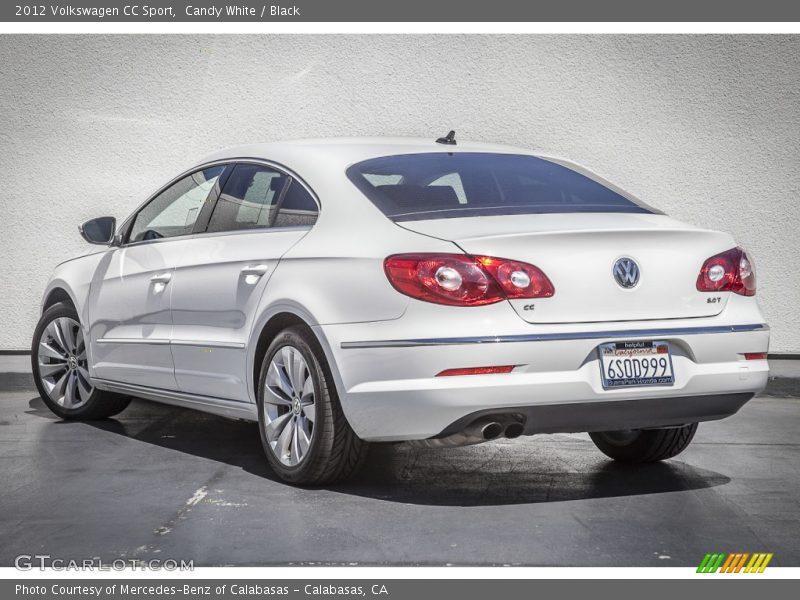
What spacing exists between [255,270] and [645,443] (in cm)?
220

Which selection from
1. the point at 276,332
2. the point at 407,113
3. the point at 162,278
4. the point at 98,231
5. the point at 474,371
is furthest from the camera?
the point at 407,113

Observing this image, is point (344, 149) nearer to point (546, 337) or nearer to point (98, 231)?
point (546, 337)

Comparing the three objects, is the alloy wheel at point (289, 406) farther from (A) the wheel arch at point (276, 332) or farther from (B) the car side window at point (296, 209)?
(B) the car side window at point (296, 209)

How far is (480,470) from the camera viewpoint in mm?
6266

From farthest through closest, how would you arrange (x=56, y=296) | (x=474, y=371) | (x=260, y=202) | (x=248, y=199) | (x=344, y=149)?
1. (x=56, y=296)
2. (x=248, y=199)
3. (x=260, y=202)
4. (x=344, y=149)
5. (x=474, y=371)

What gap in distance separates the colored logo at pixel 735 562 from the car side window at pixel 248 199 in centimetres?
274

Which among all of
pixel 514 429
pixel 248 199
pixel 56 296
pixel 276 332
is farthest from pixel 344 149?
pixel 56 296

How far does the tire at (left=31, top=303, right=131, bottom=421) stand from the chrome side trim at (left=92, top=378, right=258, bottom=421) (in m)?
0.32

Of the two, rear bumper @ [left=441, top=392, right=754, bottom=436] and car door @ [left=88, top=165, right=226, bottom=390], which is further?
car door @ [left=88, top=165, right=226, bottom=390]

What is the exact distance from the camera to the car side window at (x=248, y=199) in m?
6.15

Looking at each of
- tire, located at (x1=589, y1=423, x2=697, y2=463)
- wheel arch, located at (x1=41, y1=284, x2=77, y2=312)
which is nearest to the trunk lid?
tire, located at (x1=589, y1=423, x2=697, y2=463)

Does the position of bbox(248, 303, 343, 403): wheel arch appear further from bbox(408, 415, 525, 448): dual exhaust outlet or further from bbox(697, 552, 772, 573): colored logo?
bbox(697, 552, 772, 573): colored logo

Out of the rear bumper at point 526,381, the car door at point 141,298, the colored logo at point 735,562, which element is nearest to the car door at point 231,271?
the car door at point 141,298

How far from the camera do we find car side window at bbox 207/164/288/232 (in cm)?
615
